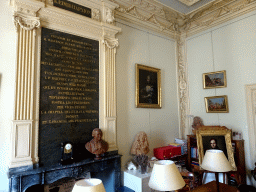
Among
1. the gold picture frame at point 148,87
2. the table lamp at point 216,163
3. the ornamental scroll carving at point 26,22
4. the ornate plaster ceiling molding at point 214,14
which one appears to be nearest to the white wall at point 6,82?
the ornamental scroll carving at point 26,22

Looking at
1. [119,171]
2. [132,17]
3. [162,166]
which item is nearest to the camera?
[162,166]

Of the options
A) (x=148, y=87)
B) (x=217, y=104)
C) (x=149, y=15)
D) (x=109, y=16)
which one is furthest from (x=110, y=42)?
(x=217, y=104)

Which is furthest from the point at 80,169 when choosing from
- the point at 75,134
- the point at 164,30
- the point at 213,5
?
the point at 213,5

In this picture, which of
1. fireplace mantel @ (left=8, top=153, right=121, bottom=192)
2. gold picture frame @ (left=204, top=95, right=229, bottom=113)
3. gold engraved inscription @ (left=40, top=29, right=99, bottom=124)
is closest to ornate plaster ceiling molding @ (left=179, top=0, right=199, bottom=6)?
gold picture frame @ (left=204, top=95, right=229, bottom=113)

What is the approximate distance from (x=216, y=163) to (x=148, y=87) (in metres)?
2.76

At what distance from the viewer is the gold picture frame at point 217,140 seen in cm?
386

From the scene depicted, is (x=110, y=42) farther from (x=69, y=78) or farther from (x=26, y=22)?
(x=26, y=22)

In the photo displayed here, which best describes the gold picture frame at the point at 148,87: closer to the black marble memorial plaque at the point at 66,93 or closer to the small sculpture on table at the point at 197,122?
the small sculpture on table at the point at 197,122

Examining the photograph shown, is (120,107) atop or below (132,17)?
below

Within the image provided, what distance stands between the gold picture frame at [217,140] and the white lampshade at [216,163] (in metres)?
1.65

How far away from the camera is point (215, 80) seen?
4910 mm

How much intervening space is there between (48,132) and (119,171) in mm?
1668

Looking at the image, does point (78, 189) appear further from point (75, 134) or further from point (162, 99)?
point (162, 99)

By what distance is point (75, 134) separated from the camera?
3.46 m
